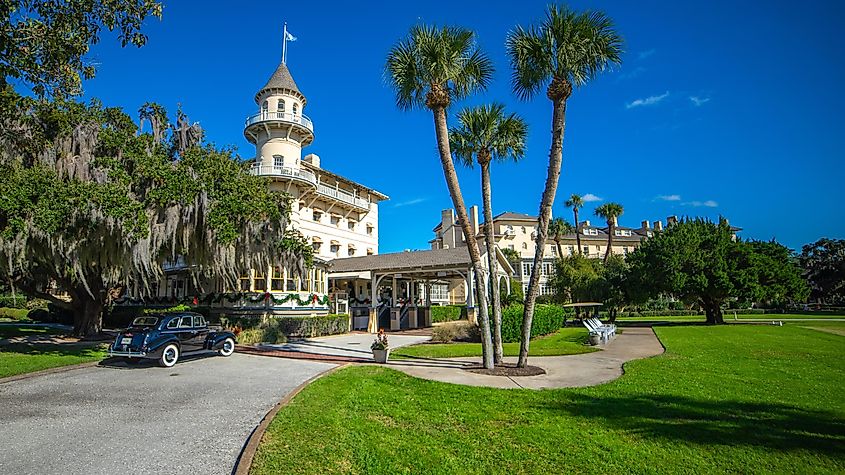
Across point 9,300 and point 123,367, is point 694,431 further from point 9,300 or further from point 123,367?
point 9,300

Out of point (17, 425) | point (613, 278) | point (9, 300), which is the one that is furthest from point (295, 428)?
point (9, 300)

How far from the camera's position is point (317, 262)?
84.2 ft

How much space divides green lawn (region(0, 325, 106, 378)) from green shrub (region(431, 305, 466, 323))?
19.2 m

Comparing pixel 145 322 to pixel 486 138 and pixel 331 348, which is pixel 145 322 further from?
pixel 486 138

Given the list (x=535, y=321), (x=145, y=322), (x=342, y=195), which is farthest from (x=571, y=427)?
(x=342, y=195)

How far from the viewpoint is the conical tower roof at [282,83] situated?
34594 mm

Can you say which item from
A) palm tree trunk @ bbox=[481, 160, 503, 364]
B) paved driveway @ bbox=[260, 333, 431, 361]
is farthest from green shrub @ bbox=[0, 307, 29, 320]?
palm tree trunk @ bbox=[481, 160, 503, 364]

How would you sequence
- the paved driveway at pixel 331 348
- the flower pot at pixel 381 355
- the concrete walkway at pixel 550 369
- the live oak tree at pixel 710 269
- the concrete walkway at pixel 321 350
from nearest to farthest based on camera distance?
the concrete walkway at pixel 550 369 → the flower pot at pixel 381 355 → the concrete walkway at pixel 321 350 → the paved driveway at pixel 331 348 → the live oak tree at pixel 710 269

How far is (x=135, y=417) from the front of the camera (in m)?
7.15

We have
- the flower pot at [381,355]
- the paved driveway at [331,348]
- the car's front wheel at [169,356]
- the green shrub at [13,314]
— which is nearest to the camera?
the car's front wheel at [169,356]

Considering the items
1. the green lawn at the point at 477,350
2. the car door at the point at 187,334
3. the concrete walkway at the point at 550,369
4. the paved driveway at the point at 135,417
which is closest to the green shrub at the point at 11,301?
the car door at the point at 187,334

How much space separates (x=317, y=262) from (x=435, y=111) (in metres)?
16.0

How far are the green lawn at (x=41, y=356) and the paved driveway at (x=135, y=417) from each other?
1000 millimetres

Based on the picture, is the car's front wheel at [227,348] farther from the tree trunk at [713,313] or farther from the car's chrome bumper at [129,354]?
the tree trunk at [713,313]
